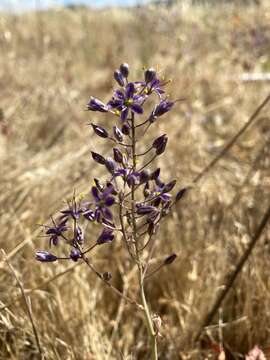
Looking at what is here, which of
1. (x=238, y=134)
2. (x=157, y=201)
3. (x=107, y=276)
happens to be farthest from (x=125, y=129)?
(x=238, y=134)

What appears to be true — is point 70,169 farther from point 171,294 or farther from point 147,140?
point 171,294

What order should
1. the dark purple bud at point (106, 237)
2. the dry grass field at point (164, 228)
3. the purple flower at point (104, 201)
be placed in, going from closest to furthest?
the purple flower at point (104, 201) → the dark purple bud at point (106, 237) → the dry grass field at point (164, 228)

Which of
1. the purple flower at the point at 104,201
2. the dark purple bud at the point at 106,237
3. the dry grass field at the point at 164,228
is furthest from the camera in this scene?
the dry grass field at the point at 164,228

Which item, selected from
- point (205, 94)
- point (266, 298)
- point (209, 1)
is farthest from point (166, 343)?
point (209, 1)

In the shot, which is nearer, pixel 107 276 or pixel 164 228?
pixel 107 276

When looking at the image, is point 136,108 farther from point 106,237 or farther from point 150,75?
point 106,237

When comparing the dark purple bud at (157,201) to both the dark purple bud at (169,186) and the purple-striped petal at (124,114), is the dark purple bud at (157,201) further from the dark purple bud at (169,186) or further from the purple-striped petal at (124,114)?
the purple-striped petal at (124,114)

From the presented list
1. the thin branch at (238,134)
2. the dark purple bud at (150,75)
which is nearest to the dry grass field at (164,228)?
the thin branch at (238,134)

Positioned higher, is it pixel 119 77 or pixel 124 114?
pixel 119 77
